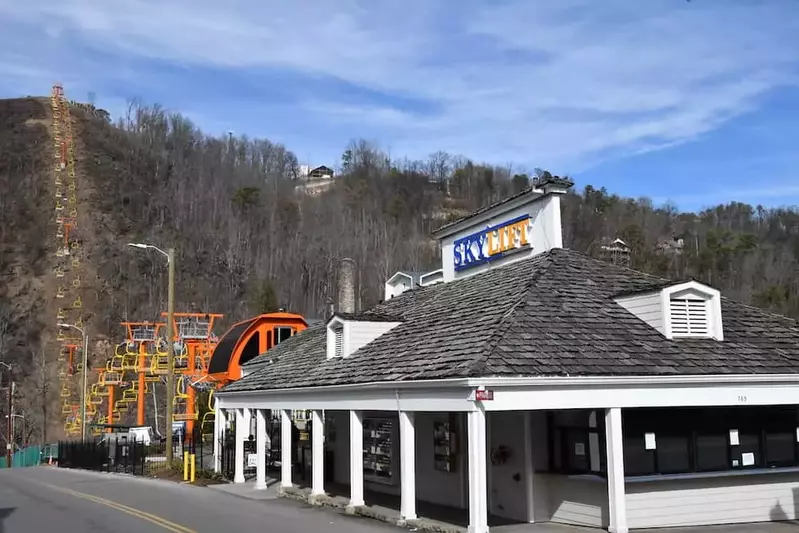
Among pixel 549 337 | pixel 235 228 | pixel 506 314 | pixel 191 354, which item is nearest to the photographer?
pixel 549 337

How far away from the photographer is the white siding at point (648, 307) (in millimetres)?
15812

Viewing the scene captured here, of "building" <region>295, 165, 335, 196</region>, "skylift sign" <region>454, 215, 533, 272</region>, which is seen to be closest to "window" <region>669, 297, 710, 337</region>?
"skylift sign" <region>454, 215, 533, 272</region>

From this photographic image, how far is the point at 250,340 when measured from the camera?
3716cm

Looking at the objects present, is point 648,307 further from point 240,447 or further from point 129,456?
point 129,456

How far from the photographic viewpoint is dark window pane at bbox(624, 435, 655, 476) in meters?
14.3

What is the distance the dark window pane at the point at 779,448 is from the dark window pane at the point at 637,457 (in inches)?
106

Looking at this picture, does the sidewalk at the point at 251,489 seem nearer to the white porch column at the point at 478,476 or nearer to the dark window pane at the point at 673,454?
the white porch column at the point at 478,476

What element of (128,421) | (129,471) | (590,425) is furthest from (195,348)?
(590,425)

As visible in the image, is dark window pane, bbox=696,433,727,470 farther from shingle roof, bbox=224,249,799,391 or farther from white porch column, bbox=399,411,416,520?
white porch column, bbox=399,411,416,520

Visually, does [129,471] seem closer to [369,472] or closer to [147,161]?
[369,472]

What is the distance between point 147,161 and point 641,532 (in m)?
137

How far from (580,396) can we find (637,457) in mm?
1980

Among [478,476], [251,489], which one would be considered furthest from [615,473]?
[251,489]

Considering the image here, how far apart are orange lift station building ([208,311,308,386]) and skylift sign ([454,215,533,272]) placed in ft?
51.6
